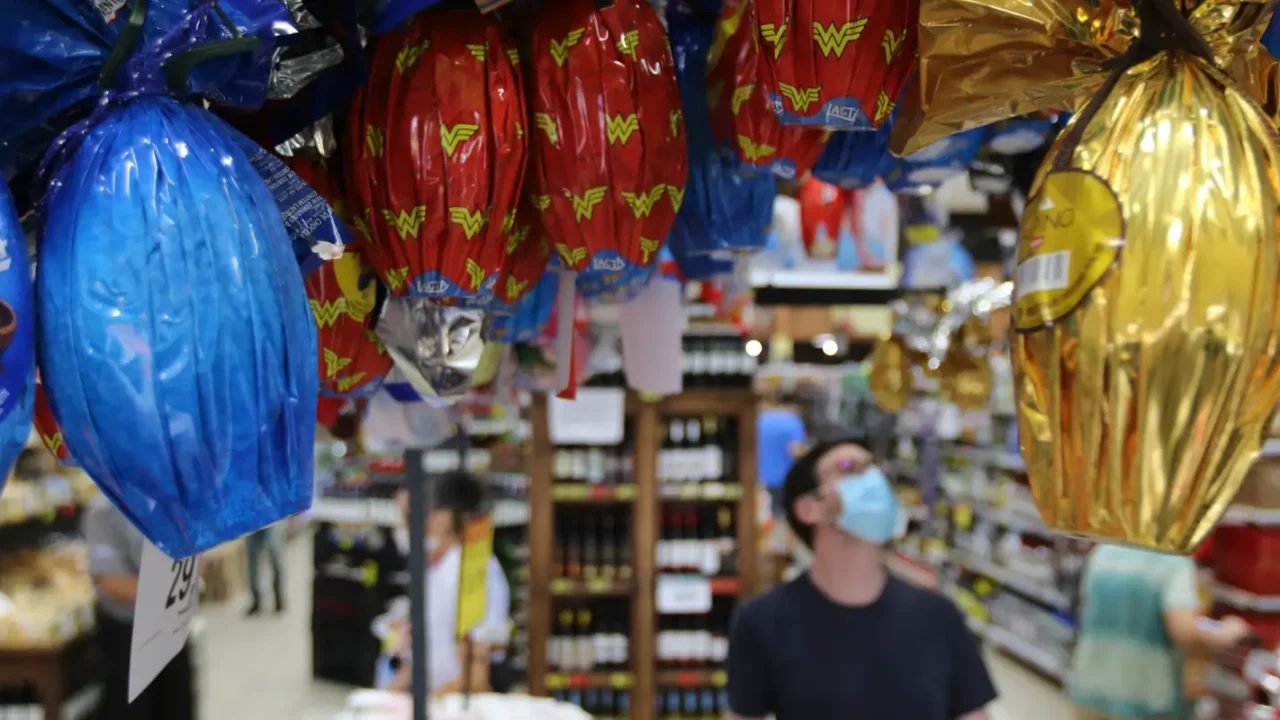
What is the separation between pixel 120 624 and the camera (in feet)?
11.3

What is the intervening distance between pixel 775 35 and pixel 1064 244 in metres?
0.28

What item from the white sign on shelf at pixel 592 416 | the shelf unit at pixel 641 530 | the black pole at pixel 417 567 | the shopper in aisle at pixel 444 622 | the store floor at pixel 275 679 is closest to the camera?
the black pole at pixel 417 567

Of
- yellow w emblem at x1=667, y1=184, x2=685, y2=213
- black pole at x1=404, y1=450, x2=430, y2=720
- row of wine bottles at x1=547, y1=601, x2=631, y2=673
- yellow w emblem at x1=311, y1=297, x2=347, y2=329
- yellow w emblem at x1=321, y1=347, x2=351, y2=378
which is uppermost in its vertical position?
yellow w emblem at x1=667, y1=184, x2=685, y2=213

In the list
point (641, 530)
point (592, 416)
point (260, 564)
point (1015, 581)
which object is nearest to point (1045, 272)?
point (592, 416)

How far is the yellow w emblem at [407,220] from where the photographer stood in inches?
30.0

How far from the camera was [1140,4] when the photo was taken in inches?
21.6

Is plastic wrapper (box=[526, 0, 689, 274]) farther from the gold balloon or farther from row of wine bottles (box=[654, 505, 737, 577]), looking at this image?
row of wine bottles (box=[654, 505, 737, 577])

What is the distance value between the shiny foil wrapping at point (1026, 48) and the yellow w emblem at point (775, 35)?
0.34ft

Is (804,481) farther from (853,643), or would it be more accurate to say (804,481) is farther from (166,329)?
(166,329)

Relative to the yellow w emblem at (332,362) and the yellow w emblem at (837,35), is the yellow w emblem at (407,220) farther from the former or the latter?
the yellow w emblem at (837,35)

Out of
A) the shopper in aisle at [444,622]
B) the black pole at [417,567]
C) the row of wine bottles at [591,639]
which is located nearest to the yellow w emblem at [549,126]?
the black pole at [417,567]

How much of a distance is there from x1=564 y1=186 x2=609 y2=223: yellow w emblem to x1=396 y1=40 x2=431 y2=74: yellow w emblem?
0.56 feet

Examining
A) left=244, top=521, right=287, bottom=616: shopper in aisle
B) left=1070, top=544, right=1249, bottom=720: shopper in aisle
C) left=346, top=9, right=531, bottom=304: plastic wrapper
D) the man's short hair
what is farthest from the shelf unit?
left=244, top=521, right=287, bottom=616: shopper in aisle

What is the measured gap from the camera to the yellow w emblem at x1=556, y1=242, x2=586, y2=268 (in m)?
0.82
